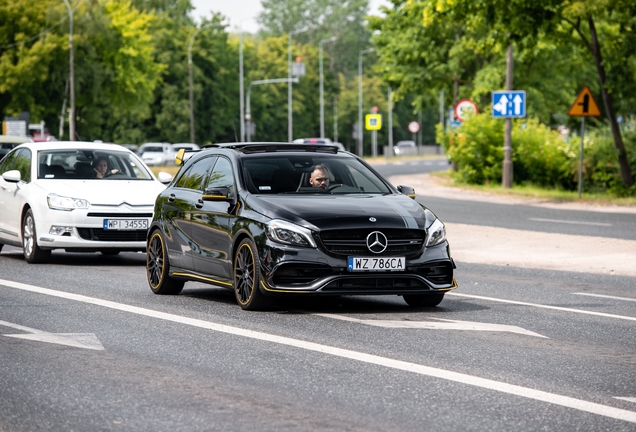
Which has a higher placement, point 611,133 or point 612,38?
point 612,38

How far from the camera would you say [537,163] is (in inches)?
1666

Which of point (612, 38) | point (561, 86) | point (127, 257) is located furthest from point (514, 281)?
point (561, 86)

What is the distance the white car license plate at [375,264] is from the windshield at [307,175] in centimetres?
120

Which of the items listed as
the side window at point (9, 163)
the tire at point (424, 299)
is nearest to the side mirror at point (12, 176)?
the side window at point (9, 163)

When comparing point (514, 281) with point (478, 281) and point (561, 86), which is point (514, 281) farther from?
point (561, 86)

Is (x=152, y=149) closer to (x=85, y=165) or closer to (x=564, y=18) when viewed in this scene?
(x=564, y=18)

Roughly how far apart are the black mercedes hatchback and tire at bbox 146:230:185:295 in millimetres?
13

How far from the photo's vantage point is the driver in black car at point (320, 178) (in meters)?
12.0

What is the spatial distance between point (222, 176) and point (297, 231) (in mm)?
1746

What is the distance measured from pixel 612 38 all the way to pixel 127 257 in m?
20.6

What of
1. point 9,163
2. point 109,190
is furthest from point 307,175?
point 9,163

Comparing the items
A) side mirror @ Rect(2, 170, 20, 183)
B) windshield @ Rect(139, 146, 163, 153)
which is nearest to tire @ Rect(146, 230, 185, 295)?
side mirror @ Rect(2, 170, 20, 183)

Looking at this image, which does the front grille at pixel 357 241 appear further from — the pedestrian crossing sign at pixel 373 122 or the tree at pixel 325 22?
the tree at pixel 325 22

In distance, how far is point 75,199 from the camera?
54.6 ft
